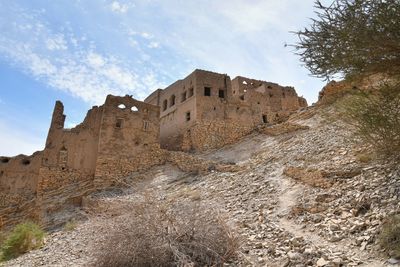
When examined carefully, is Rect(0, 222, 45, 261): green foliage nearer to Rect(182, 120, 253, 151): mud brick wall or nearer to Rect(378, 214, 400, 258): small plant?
Rect(378, 214, 400, 258): small plant

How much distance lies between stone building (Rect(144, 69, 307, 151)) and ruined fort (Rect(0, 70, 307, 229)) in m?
0.07

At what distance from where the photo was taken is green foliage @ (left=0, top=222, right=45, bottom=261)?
11.4 meters

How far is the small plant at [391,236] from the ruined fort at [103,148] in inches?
461

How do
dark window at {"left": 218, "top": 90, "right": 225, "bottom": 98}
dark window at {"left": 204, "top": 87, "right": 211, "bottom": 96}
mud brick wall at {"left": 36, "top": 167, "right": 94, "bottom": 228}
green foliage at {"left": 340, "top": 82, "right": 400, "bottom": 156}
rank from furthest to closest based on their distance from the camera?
dark window at {"left": 218, "top": 90, "right": 225, "bottom": 98}, dark window at {"left": 204, "top": 87, "right": 211, "bottom": 96}, mud brick wall at {"left": 36, "top": 167, "right": 94, "bottom": 228}, green foliage at {"left": 340, "top": 82, "right": 400, "bottom": 156}

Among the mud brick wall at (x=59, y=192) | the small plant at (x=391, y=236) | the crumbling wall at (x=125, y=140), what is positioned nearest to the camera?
the small plant at (x=391, y=236)

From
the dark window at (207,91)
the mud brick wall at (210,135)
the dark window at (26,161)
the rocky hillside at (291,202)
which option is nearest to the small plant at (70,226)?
the rocky hillside at (291,202)

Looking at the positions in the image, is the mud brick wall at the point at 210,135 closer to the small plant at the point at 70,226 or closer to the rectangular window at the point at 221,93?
the rectangular window at the point at 221,93

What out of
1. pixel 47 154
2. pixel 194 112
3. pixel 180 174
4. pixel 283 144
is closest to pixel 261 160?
pixel 283 144

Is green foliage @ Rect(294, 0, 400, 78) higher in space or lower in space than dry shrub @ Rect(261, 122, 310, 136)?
lower

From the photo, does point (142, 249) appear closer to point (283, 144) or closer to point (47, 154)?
point (283, 144)

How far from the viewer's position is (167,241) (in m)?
7.30

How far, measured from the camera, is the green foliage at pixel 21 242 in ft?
37.4

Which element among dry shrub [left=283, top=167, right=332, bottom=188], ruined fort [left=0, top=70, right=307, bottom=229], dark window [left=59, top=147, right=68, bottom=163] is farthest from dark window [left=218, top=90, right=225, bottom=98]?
dry shrub [left=283, top=167, right=332, bottom=188]

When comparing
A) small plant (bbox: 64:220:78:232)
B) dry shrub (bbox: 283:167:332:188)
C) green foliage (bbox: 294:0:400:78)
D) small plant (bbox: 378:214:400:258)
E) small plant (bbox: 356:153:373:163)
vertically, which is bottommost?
small plant (bbox: 378:214:400:258)
